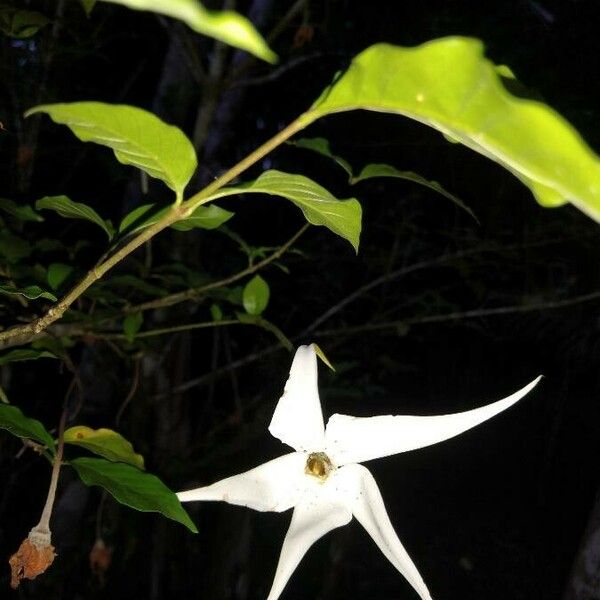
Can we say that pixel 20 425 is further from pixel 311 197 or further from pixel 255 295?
pixel 255 295

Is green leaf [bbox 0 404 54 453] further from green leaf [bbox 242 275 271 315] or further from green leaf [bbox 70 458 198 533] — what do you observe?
green leaf [bbox 242 275 271 315]

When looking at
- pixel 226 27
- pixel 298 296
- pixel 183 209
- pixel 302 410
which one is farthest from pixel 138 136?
pixel 298 296

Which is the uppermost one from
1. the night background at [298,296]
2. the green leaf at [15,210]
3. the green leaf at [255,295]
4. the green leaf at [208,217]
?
the green leaf at [208,217]

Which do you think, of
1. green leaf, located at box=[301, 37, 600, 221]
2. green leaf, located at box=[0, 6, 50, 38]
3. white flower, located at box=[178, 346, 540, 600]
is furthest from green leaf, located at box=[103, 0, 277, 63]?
green leaf, located at box=[0, 6, 50, 38]

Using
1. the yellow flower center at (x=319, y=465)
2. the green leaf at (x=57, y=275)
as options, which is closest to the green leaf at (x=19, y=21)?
the green leaf at (x=57, y=275)

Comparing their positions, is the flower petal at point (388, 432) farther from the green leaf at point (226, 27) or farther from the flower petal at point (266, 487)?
the green leaf at point (226, 27)

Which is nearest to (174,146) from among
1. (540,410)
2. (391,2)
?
(391,2)

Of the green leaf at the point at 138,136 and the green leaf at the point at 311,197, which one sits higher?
the green leaf at the point at 138,136
